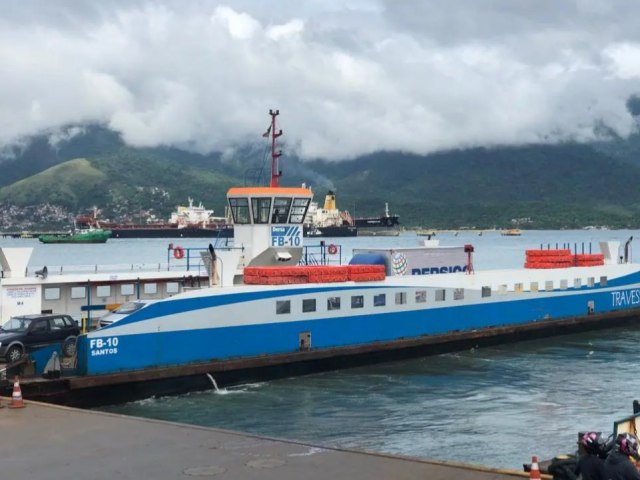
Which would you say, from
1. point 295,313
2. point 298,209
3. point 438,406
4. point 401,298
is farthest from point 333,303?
point 438,406

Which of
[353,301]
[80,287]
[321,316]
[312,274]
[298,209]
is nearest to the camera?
[321,316]

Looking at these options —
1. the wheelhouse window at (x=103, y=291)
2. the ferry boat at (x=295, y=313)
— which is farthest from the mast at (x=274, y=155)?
the wheelhouse window at (x=103, y=291)

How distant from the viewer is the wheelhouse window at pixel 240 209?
32656 millimetres

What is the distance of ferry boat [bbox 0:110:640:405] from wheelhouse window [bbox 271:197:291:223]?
0.04 metres

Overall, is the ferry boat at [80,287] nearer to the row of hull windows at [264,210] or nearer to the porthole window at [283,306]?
the row of hull windows at [264,210]

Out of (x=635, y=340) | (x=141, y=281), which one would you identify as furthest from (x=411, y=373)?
(x=635, y=340)

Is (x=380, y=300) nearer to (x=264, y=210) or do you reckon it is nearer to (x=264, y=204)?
(x=264, y=210)

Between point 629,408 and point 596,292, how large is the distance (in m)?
18.8

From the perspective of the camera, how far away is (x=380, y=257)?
113ft

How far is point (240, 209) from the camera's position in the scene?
3281 centimetres

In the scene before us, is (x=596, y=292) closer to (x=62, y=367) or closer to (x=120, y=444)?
(x=62, y=367)

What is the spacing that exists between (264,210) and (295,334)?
18.2ft

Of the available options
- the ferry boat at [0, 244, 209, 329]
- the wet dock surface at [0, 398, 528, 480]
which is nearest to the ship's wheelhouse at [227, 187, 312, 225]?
the ferry boat at [0, 244, 209, 329]

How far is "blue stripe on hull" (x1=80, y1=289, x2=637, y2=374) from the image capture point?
25.4 meters
